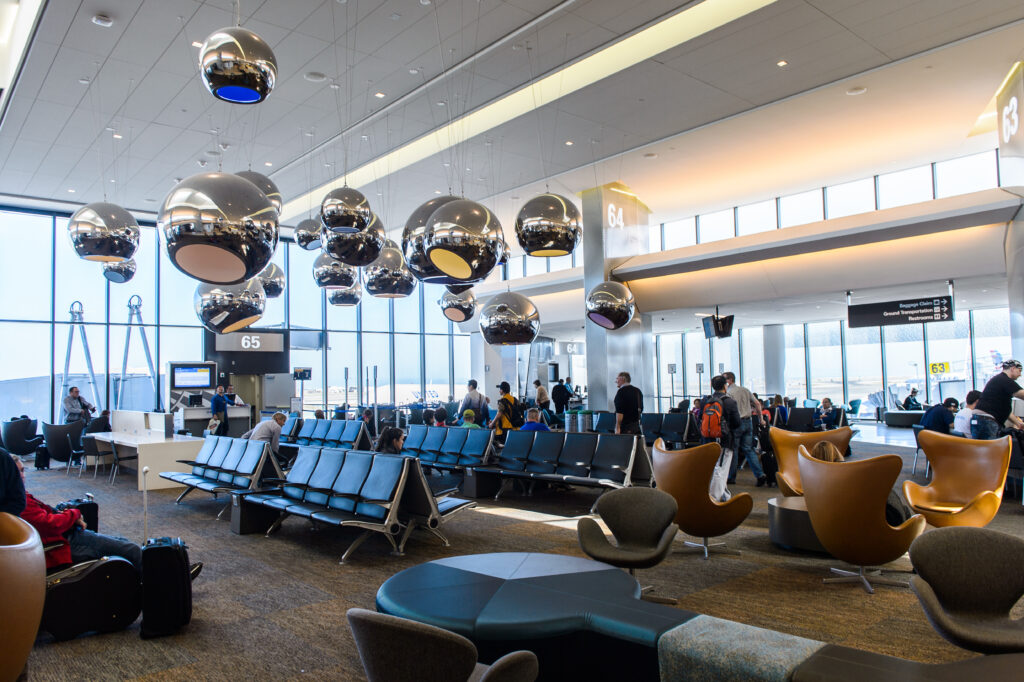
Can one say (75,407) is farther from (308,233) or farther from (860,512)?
(860,512)

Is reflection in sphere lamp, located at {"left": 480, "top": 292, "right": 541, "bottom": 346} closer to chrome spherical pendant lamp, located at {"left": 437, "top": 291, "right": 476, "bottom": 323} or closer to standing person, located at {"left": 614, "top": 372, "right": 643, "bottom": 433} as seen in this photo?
chrome spherical pendant lamp, located at {"left": 437, "top": 291, "right": 476, "bottom": 323}

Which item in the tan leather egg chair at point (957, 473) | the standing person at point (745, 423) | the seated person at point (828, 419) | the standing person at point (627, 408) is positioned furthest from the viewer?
the seated person at point (828, 419)

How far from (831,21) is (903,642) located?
6448mm

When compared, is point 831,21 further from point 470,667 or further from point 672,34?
point 470,667

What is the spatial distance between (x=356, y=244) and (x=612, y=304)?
290cm

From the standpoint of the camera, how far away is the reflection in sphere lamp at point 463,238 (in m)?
4.88

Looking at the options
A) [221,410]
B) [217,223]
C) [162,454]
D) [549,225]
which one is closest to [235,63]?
[217,223]

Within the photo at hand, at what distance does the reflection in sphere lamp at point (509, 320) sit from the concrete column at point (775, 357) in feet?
58.5

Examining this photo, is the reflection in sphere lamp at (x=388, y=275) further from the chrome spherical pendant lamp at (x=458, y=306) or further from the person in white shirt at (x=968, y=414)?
the person in white shirt at (x=968, y=414)

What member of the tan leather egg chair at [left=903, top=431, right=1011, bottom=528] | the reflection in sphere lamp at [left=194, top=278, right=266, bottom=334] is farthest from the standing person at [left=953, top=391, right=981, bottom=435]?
the reflection in sphere lamp at [left=194, top=278, right=266, bottom=334]

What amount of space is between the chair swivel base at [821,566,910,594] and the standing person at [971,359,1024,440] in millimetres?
4492

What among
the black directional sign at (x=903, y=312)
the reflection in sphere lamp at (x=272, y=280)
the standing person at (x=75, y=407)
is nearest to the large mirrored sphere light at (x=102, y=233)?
the reflection in sphere lamp at (x=272, y=280)

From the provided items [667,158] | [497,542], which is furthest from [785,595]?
[667,158]

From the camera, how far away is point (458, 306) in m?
8.30
